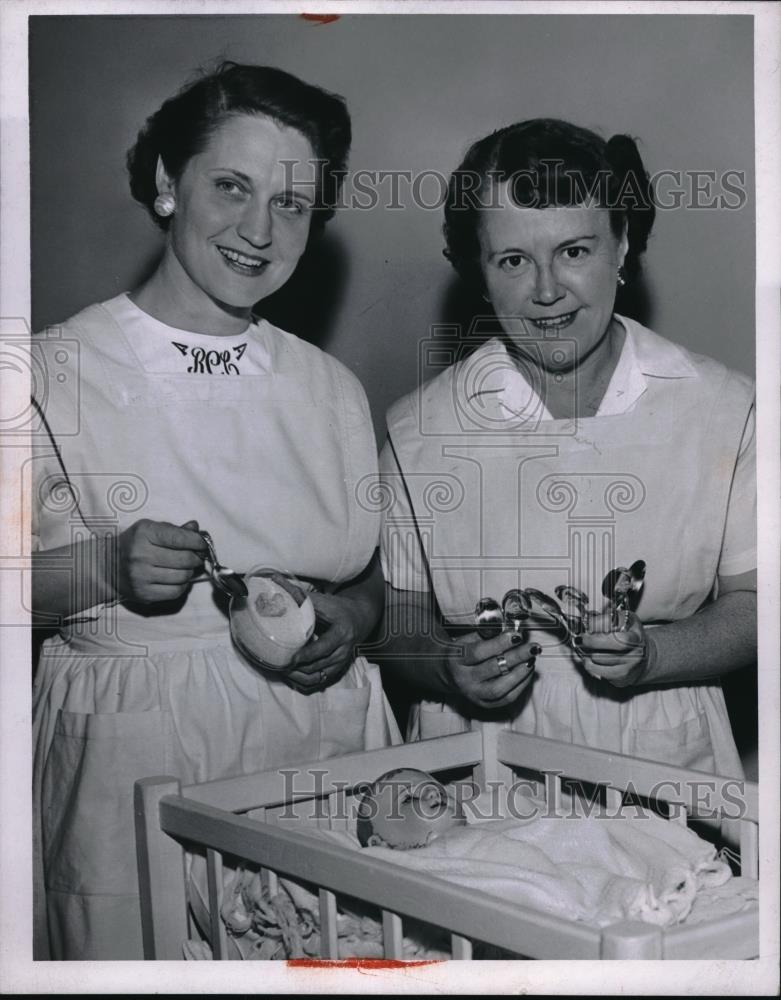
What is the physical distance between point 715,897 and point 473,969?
0.29 metres

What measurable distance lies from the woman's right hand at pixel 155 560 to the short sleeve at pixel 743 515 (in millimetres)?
609

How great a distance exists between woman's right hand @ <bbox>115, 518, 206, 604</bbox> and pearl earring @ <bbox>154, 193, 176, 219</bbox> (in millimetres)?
352

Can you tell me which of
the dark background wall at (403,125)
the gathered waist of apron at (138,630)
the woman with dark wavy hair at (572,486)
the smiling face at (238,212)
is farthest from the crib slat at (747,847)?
the smiling face at (238,212)

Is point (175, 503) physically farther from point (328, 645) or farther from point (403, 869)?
point (403, 869)

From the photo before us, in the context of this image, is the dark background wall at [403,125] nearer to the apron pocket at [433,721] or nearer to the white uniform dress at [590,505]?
the white uniform dress at [590,505]

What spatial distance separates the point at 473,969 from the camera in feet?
4.14

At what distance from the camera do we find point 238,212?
1.35 metres

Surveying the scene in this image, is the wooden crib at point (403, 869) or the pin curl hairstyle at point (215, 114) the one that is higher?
the pin curl hairstyle at point (215, 114)

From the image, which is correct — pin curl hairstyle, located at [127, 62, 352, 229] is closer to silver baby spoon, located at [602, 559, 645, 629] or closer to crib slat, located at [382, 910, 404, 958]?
silver baby spoon, located at [602, 559, 645, 629]

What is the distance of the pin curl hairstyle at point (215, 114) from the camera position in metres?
1.35

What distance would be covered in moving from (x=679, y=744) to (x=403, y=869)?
0.53 m

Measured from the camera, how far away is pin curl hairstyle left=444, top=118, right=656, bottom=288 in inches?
54.0

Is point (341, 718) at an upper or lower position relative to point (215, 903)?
upper

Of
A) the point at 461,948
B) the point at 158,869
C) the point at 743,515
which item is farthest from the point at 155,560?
the point at 743,515
